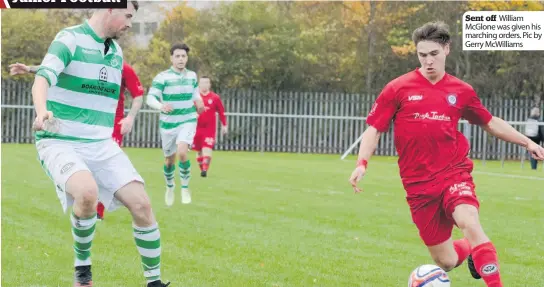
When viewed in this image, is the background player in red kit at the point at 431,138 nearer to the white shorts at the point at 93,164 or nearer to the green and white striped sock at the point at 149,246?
the green and white striped sock at the point at 149,246

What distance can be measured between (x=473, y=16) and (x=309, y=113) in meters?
11.6

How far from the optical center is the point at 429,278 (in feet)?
22.5

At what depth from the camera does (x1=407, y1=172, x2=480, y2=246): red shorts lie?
23.4 ft

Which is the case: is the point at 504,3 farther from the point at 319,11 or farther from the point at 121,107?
the point at 121,107

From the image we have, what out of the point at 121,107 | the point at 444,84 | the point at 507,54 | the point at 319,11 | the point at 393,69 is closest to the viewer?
the point at 444,84

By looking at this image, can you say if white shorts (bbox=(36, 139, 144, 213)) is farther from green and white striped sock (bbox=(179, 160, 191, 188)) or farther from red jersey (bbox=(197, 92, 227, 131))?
red jersey (bbox=(197, 92, 227, 131))

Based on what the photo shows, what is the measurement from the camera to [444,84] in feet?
24.5

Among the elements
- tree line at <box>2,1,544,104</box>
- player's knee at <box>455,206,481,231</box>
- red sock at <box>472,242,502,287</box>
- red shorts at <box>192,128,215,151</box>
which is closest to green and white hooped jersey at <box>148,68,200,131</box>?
red shorts at <box>192,128,215,151</box>

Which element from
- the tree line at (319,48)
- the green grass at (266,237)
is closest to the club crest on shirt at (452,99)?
the green grass at (266,237)

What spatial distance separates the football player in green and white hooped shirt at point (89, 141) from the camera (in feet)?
23.6

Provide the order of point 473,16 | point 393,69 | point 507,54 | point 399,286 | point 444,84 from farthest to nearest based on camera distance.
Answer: point 393,69, point 507,54, point 473,16, point 399,286, point 444,84

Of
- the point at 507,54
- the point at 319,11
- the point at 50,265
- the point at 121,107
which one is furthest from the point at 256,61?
the point at 50,265

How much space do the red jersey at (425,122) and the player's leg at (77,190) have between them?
216 centimetres

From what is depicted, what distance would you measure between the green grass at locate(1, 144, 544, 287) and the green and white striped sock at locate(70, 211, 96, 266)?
1.69 ft
